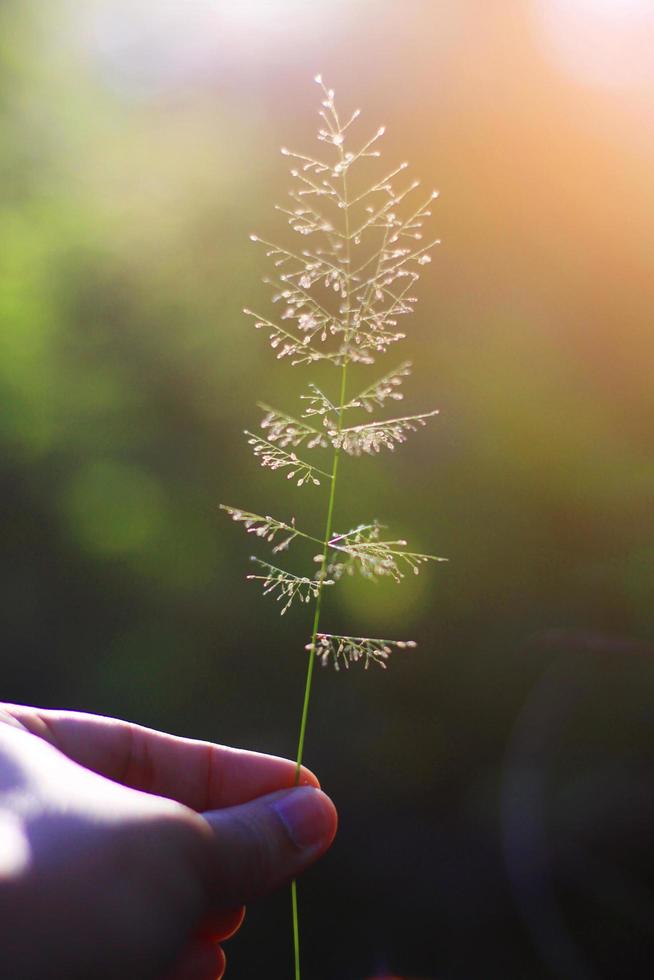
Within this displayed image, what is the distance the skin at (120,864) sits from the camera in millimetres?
910

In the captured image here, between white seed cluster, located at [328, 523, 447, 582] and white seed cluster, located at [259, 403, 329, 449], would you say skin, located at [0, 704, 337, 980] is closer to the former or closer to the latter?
white seed cluster, located at [328, 523, 447, 582]

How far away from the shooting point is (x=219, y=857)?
3.50 feet

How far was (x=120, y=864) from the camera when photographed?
3.14 ft

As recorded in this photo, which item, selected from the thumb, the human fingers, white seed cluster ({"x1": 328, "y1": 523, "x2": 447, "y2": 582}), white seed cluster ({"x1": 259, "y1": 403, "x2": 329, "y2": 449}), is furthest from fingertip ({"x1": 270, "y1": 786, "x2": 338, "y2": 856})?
white seed cluster ({"x1": 259, "y1": 403, "x2": 329, "y2": 449})

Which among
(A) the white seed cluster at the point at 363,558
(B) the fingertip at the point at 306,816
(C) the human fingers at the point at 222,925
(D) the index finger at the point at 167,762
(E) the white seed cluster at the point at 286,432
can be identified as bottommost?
(C) the human fingers at the point at 222,925

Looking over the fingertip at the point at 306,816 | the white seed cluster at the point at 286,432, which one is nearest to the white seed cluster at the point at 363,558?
the white seed cluster at the point at 286,432

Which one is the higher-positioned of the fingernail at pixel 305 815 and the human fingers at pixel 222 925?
the fingernail at pixel 305 815

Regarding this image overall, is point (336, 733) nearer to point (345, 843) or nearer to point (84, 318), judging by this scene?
point (345, 843)

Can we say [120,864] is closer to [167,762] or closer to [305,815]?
[305,815]

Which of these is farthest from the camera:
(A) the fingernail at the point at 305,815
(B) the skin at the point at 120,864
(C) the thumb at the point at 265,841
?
(A) the fingernail at the point at 305,815

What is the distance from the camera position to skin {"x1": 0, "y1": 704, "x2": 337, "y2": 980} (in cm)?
91

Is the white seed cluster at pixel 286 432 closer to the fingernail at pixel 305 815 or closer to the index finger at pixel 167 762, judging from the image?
the fingernail at pixel 305 815

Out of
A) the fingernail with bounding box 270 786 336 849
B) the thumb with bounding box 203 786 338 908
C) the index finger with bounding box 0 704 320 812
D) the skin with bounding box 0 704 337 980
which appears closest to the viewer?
the skin with bounding box 0 704 337 980

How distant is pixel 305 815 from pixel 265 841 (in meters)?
0.09
